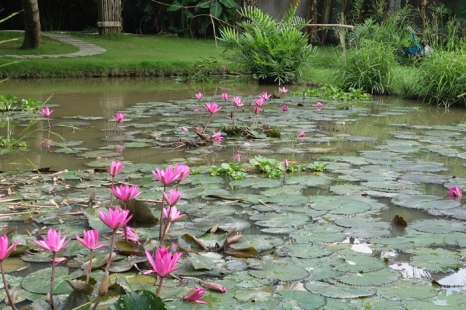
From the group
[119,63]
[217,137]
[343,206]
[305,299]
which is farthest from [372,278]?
[119,63]

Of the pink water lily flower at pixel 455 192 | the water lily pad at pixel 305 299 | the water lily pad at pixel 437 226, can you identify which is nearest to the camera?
the water lily pad at pixel 305 299

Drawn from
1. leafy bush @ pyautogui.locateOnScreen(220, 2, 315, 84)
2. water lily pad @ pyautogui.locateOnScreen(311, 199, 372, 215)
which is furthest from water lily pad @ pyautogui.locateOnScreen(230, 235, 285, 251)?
leafy bush @ pyautogui.locateOnScreen(220, 2, 315, 84)

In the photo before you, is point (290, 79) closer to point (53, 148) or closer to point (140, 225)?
point (53, 148)

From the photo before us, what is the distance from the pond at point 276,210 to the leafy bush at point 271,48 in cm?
390

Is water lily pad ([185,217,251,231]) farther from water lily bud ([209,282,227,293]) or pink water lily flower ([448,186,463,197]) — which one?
pink water lily flower ([448,186,463,197])

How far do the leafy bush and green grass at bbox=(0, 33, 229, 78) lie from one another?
2.38 feet

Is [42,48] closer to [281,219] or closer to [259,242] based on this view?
[281,219]

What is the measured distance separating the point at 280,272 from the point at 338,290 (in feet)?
0.61

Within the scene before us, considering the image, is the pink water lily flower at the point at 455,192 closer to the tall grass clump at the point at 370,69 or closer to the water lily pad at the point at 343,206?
the water lily pad at the point at 343,206

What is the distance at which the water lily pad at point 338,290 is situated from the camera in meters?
1.26

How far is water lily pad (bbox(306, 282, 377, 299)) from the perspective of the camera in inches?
49.6

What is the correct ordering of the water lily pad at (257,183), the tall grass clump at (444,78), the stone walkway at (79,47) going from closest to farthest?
the water lily pad at (257,183) < the tall grass clump at (444,78) < the stone walkway at (79,47)

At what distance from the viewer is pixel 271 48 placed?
314 inches

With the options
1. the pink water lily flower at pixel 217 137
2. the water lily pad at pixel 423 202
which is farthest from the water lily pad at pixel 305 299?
the pink water lily flower at pixel 217 137
